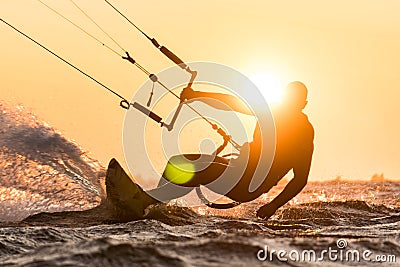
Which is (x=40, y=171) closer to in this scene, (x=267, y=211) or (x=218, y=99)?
(x=267, y=211)

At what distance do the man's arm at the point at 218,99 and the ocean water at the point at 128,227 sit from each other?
1.68 metres

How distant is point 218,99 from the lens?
33.8ft

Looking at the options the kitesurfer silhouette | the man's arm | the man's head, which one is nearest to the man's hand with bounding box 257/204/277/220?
the kitesurfer silhouette

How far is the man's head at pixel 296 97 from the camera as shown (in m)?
10.9

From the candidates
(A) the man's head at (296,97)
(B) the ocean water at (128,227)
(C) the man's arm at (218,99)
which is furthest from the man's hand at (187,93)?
(B) the ocean water at (128,227)

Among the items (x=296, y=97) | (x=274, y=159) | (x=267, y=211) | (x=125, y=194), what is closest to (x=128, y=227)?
(x=125, y=194)

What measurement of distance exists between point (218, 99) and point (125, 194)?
84.6 inches

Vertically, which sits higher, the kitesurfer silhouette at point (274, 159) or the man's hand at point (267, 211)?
the kitesurfer silhouette at point (274, 159)

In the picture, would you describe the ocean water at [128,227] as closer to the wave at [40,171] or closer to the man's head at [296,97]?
the wave at [40,171]

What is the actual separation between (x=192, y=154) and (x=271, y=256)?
17.1 feet

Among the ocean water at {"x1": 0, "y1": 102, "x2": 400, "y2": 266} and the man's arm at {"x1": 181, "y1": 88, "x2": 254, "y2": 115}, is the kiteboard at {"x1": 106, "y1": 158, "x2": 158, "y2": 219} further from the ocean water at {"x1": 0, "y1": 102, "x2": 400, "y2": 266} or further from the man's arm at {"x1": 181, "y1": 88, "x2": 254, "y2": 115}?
the man's arm at {"x1": 181, "y1": 88, "x2": 254, "y2": 115}

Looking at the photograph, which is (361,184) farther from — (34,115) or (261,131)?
(261,131)

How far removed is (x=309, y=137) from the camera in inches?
432

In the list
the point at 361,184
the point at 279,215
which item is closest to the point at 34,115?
the point at 279,215
